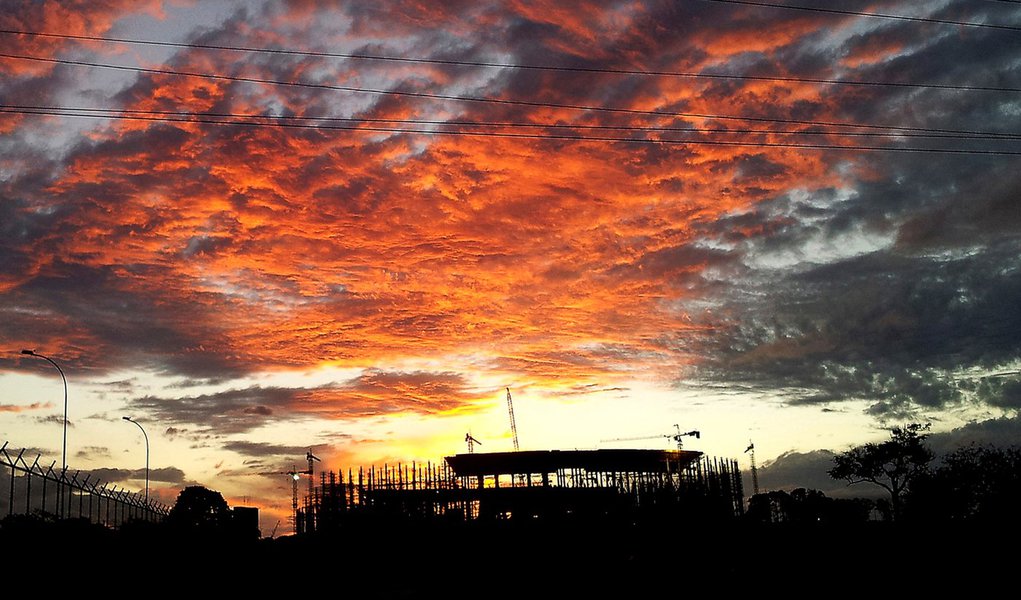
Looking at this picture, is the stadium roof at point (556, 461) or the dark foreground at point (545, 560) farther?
the stadium roof at point (556, 461)

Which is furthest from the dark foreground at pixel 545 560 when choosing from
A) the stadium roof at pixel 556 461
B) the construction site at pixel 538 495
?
the stadium roof at pixel 556 461

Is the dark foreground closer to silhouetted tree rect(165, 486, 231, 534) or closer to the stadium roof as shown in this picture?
A: silhouetted tree rect(165, 486, 231, 534)

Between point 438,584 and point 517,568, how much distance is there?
449cm

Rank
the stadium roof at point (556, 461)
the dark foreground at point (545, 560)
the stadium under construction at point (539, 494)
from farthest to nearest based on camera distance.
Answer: the stadium roof at point (556, 461) < the stadium under construction at point (539, 494) < the dark foreground at point (545, 560)

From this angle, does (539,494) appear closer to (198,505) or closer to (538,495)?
(538,495)

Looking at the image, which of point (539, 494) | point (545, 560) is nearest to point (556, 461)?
point (539, 494)

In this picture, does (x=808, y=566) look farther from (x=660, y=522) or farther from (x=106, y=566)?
(x=106, y=566)

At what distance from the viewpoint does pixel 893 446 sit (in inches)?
3883

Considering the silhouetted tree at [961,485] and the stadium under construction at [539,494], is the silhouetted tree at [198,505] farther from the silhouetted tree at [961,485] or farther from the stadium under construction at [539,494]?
the silhouetted tree at [961,485]

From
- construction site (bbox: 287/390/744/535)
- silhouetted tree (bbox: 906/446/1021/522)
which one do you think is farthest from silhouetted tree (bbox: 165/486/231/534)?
silhouetted tree (bbox: 906/446/1021/522)

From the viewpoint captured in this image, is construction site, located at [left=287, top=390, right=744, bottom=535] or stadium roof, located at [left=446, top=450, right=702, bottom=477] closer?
construction site, located at [left=287, top=390, right=744, bottom=535]

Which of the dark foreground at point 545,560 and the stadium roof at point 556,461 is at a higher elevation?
the stadium roof at point 556,461

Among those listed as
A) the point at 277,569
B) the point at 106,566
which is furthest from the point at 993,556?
the point at 106,566

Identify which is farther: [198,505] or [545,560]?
[198,505]
